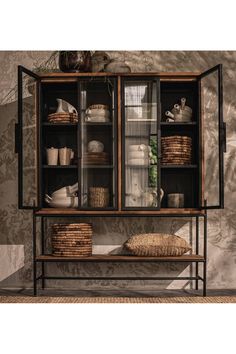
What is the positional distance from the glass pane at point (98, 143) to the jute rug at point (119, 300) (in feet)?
2.33

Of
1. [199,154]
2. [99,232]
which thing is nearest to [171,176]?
[199,154]

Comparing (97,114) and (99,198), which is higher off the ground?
(97,114)

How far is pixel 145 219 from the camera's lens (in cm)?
446

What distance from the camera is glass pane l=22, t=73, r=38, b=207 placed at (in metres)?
4.09

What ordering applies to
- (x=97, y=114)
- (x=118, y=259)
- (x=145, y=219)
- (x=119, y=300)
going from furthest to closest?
(x=145, y=219) < (x=97, y=114) < (x=118, y=259) < (x=119, y=300)

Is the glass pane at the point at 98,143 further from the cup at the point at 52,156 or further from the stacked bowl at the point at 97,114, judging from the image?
the cup at the point at 52,156

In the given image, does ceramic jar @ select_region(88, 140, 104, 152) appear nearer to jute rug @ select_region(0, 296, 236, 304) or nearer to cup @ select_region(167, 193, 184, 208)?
cup @ select_region(167, 193, 184, 208)

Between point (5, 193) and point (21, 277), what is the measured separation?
0.73 m

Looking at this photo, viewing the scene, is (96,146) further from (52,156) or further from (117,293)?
(117,293)

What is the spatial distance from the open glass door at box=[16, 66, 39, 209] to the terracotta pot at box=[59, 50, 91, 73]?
0.26 metres

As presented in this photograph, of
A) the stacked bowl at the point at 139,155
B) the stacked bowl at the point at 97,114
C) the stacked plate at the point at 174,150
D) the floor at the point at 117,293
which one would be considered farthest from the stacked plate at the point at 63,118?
the floor at the point at 117,293

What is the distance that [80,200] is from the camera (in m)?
4.11

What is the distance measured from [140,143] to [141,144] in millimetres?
11

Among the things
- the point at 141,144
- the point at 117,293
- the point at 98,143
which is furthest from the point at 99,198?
the point at 117,293
